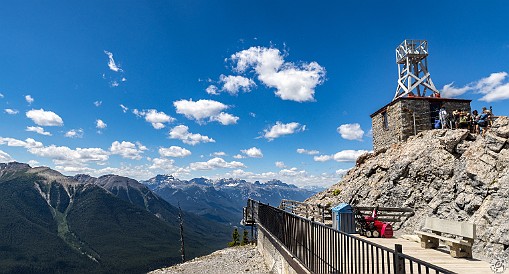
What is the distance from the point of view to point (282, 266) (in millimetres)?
13672

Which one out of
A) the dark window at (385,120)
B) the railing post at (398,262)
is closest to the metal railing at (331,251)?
the railing post at (398,262)

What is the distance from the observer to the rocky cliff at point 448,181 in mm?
16634

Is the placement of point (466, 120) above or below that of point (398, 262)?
above

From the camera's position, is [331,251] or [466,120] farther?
[466,120]

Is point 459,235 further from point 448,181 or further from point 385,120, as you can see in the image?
point 385,120

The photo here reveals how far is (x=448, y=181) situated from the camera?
2225 centimetres

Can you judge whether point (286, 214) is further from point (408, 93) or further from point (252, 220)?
point (408, 93)

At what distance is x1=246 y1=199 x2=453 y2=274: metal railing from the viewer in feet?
19.8

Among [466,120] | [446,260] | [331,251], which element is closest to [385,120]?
[466,120]

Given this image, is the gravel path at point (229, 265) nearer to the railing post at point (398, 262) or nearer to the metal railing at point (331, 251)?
the metal railing at point (331, 251)

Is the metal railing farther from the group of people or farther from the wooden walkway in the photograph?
the group of people

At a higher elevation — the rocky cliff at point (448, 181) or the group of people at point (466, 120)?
the group of people at point (466, 120)

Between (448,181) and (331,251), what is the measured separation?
1800 centimetres

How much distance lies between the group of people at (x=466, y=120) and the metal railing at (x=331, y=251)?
754 inches
